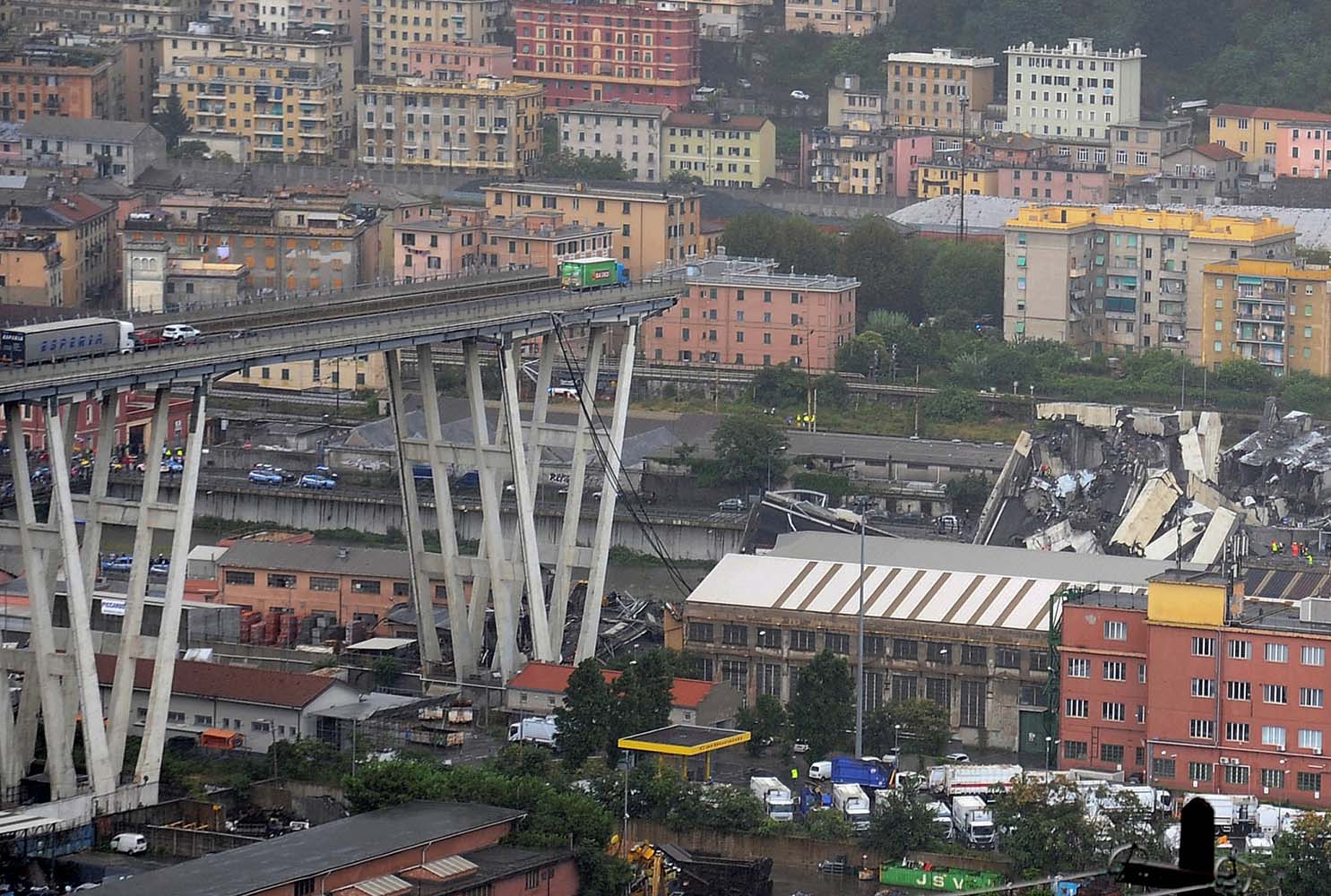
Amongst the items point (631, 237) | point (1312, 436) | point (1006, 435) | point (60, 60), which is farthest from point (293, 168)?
point (1312, 436)

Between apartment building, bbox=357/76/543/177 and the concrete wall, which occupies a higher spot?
apartment building, bbox=357/76/543/177

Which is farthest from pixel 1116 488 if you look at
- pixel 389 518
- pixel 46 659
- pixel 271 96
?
pixel 271 96

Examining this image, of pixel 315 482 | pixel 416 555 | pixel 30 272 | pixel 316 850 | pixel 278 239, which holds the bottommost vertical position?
pixel 315 482

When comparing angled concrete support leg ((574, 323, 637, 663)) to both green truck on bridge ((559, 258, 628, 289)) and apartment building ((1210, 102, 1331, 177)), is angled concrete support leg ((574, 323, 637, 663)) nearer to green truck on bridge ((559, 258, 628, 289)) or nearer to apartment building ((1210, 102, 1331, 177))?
green truck on bridge ((559, 258, 628, 289))

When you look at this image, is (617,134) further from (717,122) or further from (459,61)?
(459,61)

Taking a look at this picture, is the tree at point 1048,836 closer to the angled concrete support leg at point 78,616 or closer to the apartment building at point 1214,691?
the apartment building at point 1214,691

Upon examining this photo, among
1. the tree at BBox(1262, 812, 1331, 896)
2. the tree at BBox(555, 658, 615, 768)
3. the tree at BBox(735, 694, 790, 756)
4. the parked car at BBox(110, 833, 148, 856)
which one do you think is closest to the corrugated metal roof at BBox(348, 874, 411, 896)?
the parked car at BBox(110, 833, 148, 856)

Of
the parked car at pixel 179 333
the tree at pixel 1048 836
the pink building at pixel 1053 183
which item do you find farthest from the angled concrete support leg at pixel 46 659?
the pink building at pixel 1053 183
